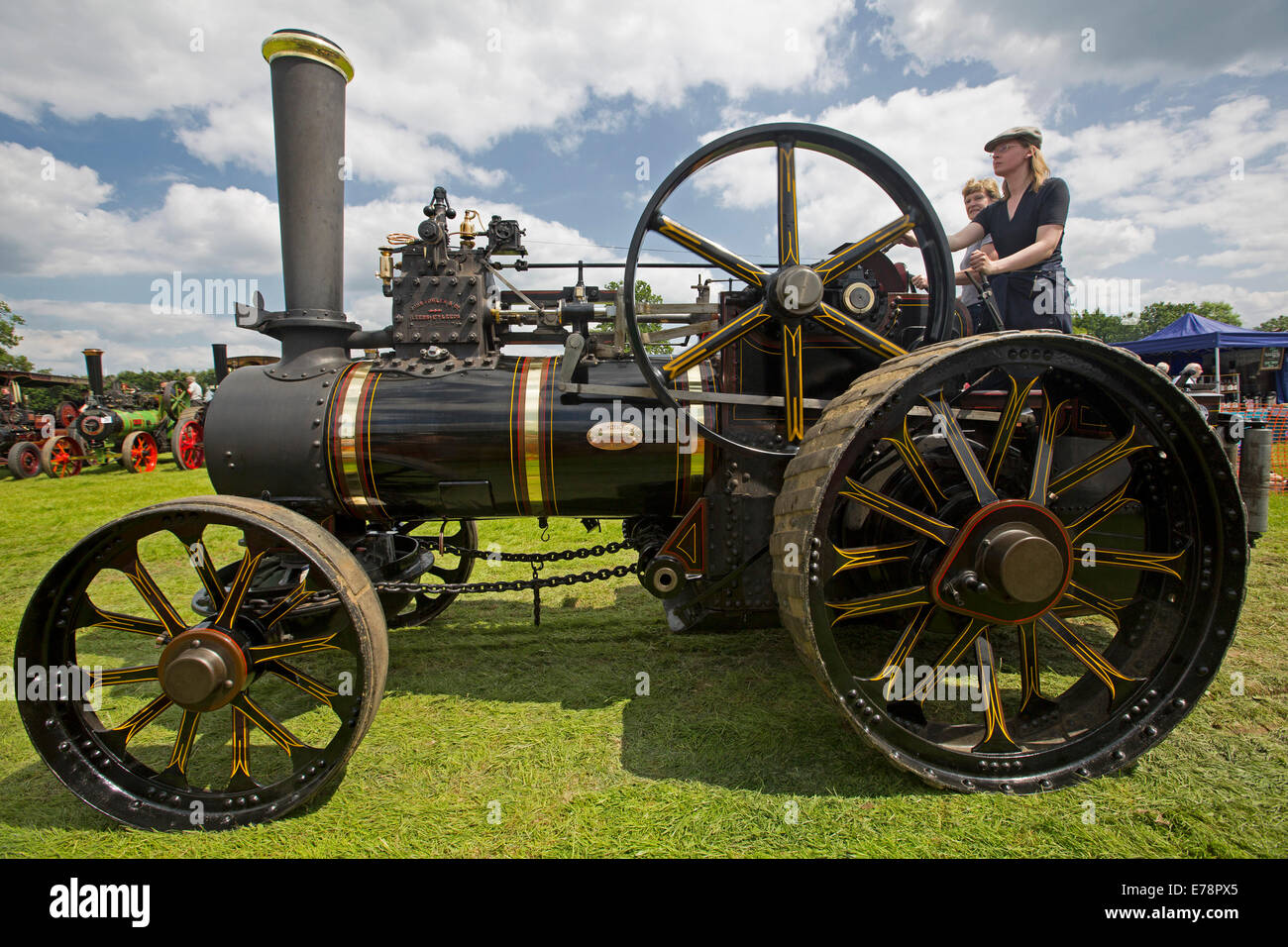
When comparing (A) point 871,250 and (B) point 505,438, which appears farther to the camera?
(B) point 505,438

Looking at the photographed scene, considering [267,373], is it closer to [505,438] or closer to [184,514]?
[184,514]

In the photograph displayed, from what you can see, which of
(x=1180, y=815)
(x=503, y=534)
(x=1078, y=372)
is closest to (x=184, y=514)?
(x=1078, y=372)

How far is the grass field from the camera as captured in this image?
2.32 m

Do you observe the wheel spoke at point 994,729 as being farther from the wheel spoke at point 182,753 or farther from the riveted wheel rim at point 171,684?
the wheel spoke at point 182,753

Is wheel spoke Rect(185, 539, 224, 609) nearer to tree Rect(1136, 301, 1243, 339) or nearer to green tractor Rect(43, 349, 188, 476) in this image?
green tractor Rect(43, 349, 188, 476)

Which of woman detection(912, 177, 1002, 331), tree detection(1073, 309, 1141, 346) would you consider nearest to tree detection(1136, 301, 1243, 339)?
Result: tree detection(1073, 309, 1141, 346)

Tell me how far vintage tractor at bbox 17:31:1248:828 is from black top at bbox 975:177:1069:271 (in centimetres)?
86

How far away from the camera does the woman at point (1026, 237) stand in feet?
11.2

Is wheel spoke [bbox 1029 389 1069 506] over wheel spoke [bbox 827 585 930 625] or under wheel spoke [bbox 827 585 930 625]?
over

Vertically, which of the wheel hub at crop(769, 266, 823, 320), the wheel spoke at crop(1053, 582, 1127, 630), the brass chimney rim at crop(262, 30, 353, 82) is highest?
the brass chimney rim at crop(262, 30, 353, 82)

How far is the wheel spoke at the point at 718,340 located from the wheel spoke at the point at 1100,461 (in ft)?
4.70

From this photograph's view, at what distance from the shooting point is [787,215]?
2869mm

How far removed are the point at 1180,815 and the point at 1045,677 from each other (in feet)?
3.95

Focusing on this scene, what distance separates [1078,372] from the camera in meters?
2.43
